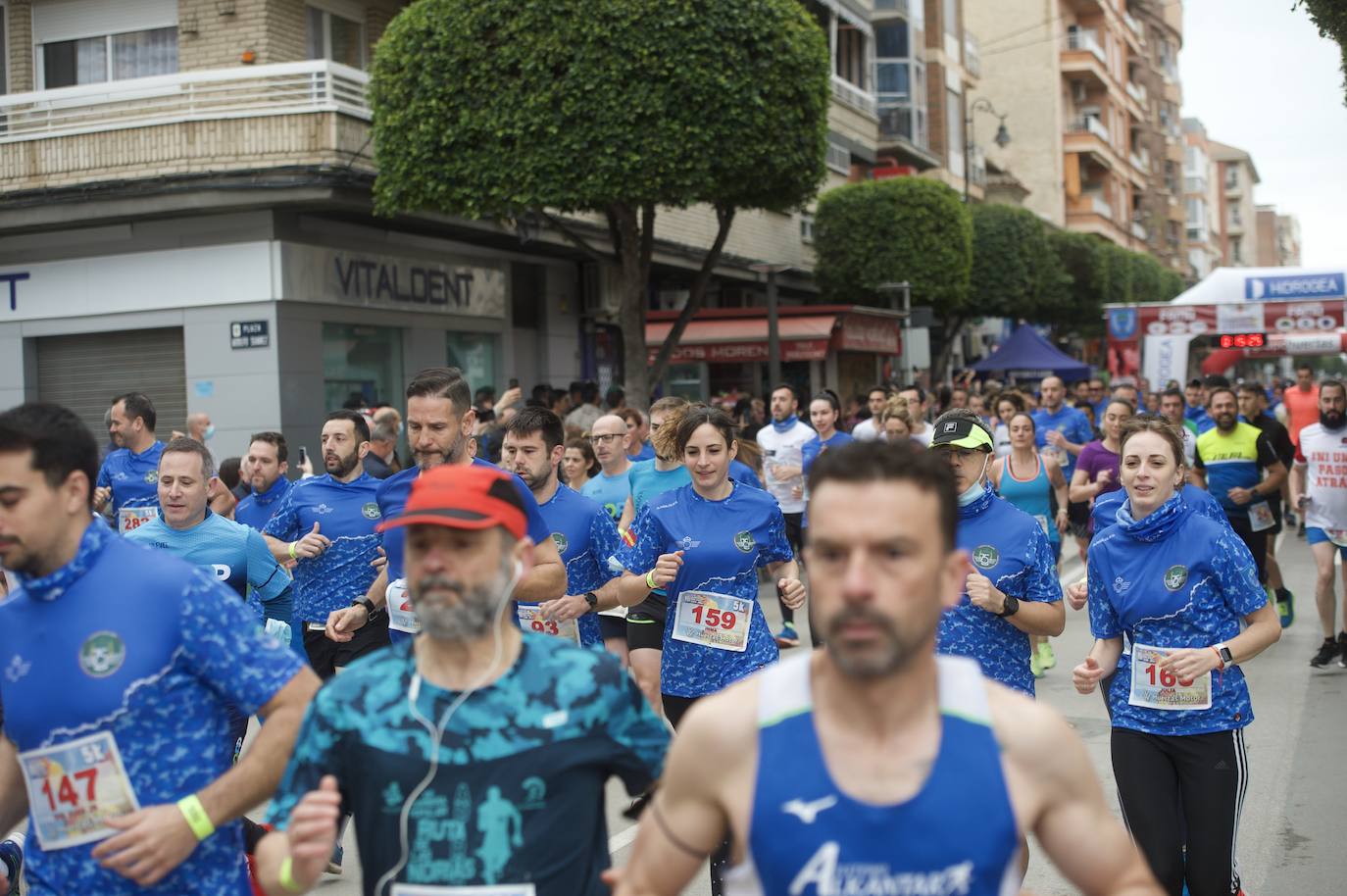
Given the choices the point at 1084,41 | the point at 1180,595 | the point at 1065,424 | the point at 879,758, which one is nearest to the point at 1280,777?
the point at 1180,595

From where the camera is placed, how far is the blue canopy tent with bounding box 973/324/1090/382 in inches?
1442

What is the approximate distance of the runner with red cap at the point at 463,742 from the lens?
108 inches

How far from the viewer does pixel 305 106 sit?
18453 mm

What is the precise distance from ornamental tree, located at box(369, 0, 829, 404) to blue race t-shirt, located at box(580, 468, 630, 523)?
8736 millimetres

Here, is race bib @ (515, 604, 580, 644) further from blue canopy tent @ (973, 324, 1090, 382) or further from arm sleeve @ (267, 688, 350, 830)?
blue canopy tent @ (973, 324, 1090, 382)

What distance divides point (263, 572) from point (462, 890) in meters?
3.97

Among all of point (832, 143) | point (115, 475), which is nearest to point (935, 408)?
point (832, 143)

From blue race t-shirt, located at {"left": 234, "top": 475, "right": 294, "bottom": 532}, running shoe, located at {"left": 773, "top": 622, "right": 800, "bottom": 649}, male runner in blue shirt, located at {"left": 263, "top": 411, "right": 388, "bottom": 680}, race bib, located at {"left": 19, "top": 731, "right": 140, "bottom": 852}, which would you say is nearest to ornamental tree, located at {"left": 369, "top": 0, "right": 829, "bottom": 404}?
running shoe, located at {"left": 773, "top": 622, "right": 800, "bottom": 649}

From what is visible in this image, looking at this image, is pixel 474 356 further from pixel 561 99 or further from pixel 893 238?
pixel 893 238

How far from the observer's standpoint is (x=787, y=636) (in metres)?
12.0

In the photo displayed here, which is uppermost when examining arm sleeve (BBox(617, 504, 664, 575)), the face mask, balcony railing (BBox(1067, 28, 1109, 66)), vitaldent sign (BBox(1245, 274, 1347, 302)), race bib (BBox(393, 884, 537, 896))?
balcony railing (BBox(1067, 28, 1109, 66))

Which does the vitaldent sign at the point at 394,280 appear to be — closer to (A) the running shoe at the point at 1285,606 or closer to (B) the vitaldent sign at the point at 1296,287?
→ (A) the running shoe at the point at 1285,606

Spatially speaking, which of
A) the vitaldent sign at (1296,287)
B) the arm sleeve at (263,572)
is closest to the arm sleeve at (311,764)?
the arm sleeve at (263,572)

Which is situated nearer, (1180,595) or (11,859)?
(11,859)
